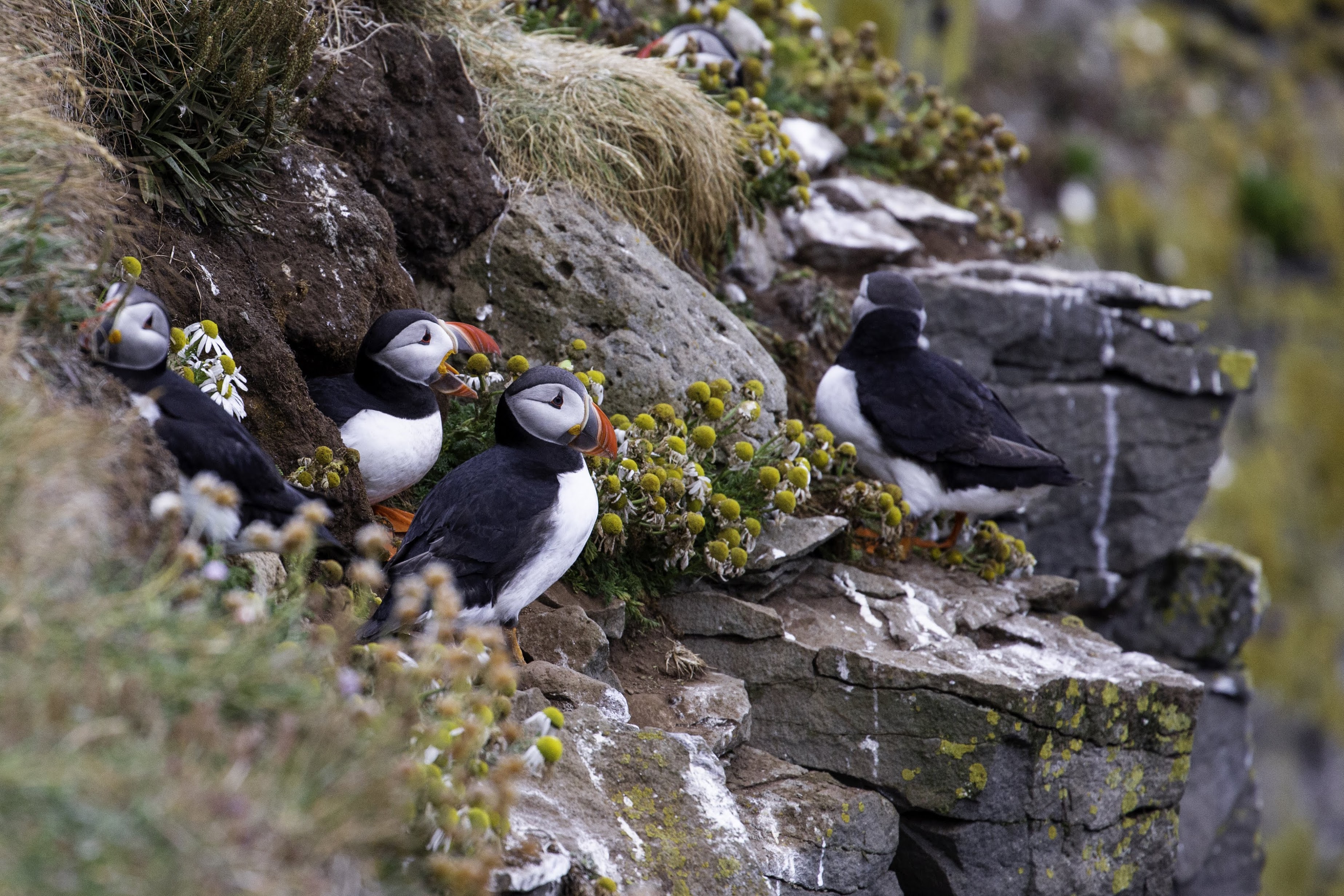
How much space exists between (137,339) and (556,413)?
4.49 feet

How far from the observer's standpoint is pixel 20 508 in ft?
7.36

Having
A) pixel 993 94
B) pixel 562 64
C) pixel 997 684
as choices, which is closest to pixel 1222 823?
pixel 997 684

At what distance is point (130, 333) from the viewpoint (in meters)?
3.16

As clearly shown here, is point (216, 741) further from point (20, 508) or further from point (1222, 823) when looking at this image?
point (1222, 823)

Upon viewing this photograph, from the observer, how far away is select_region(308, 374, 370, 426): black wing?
14.3 ft

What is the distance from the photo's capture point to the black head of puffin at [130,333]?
10.2 feet

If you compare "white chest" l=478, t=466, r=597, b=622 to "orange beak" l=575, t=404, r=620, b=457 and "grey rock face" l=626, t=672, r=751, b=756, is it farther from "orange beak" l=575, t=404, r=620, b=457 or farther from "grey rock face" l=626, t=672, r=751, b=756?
"grey rock face" l=626, t=672, r=751, b=756

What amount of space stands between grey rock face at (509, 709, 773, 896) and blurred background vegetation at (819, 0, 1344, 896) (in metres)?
9.79

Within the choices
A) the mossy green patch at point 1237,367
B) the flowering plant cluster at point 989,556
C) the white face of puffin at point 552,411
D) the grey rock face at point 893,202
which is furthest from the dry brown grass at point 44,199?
the mossy green patch at point 1237,367

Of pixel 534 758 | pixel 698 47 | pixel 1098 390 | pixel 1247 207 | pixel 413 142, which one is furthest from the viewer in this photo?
pixel 1247 207

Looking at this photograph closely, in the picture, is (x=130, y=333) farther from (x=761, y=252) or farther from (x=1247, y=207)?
(x=1247, y=207)

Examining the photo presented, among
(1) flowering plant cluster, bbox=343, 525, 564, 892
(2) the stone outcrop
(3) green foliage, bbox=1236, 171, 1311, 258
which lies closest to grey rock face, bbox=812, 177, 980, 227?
(2) the stone outcrop

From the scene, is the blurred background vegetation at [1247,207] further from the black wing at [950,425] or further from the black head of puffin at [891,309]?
the black wing at [950,425]

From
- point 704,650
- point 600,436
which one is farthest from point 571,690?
point 704,650
